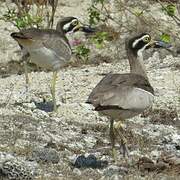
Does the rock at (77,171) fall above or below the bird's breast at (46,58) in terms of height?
below

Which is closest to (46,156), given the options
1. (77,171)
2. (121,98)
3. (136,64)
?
(77,171)

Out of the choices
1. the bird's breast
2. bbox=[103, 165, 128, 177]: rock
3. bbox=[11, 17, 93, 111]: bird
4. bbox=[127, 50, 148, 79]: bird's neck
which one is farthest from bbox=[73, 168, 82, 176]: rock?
the bird's breast

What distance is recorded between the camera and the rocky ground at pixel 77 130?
8039mm

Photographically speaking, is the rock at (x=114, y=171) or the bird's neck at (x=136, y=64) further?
the bird's neck at (x=136, y=64)

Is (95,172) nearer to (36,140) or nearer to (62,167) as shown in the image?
(62,167)

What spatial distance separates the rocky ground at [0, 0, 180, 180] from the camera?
8.04 metres

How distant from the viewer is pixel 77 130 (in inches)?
387

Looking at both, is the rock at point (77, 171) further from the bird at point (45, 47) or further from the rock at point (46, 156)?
the bird at point (45, 47)

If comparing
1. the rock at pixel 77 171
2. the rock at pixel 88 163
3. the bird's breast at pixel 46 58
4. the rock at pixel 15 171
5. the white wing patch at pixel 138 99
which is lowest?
the rock at pixel 77 171

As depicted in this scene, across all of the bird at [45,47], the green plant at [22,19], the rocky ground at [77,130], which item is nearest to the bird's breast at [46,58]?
the bird at [45,47]

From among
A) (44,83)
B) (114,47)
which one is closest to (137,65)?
(44,83)

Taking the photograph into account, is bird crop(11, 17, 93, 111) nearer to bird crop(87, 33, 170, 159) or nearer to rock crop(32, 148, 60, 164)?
bird crop(87, 33, 170, 159)

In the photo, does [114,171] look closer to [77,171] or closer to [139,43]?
[77,171]

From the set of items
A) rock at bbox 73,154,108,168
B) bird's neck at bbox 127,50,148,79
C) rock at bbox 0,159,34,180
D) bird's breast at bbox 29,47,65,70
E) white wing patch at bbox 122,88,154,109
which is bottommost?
rock at bbox 73,154,108,168
